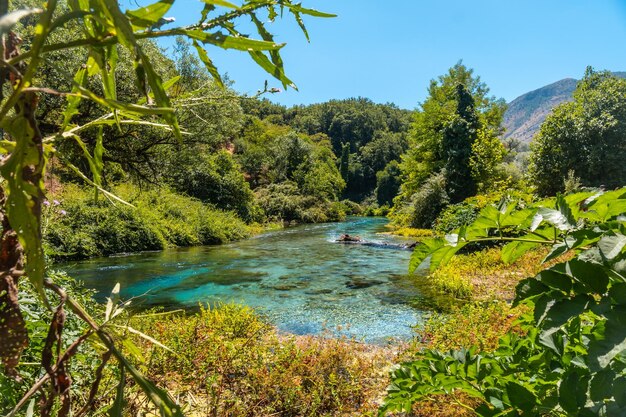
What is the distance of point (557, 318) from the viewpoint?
746mm

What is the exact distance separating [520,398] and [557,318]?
33cm

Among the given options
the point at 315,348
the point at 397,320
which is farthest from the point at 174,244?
the point at 315,348

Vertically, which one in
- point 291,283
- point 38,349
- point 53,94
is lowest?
point 291,283

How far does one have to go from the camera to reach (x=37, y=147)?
328mm

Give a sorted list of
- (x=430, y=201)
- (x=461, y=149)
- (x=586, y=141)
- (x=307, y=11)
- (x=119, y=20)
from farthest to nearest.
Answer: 1. (x=430, y=201)
2. (x=461, y=149)
3. (x=586, y=141)
4. (x=307, y=11)
5. (x=119, y=20)

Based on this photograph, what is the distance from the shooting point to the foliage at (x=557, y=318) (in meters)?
0.70

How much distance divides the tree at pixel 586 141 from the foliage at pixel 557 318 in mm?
20046

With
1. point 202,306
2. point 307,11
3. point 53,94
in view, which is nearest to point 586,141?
point 202,306

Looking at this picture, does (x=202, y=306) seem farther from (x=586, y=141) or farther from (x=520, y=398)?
(x=586, y=141)

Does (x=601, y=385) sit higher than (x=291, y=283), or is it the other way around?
(x=601, y=385)

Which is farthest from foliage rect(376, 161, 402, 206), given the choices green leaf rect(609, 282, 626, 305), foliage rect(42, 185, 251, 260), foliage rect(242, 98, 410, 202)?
green leaf rect(609, 282, 626, 305)

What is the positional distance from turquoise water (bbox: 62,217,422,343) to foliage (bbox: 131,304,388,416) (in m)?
1.15

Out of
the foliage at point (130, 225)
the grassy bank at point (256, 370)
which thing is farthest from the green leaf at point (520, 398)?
the foliage at point (130, 225)

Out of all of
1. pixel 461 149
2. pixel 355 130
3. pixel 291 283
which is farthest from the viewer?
pixel 355 130
